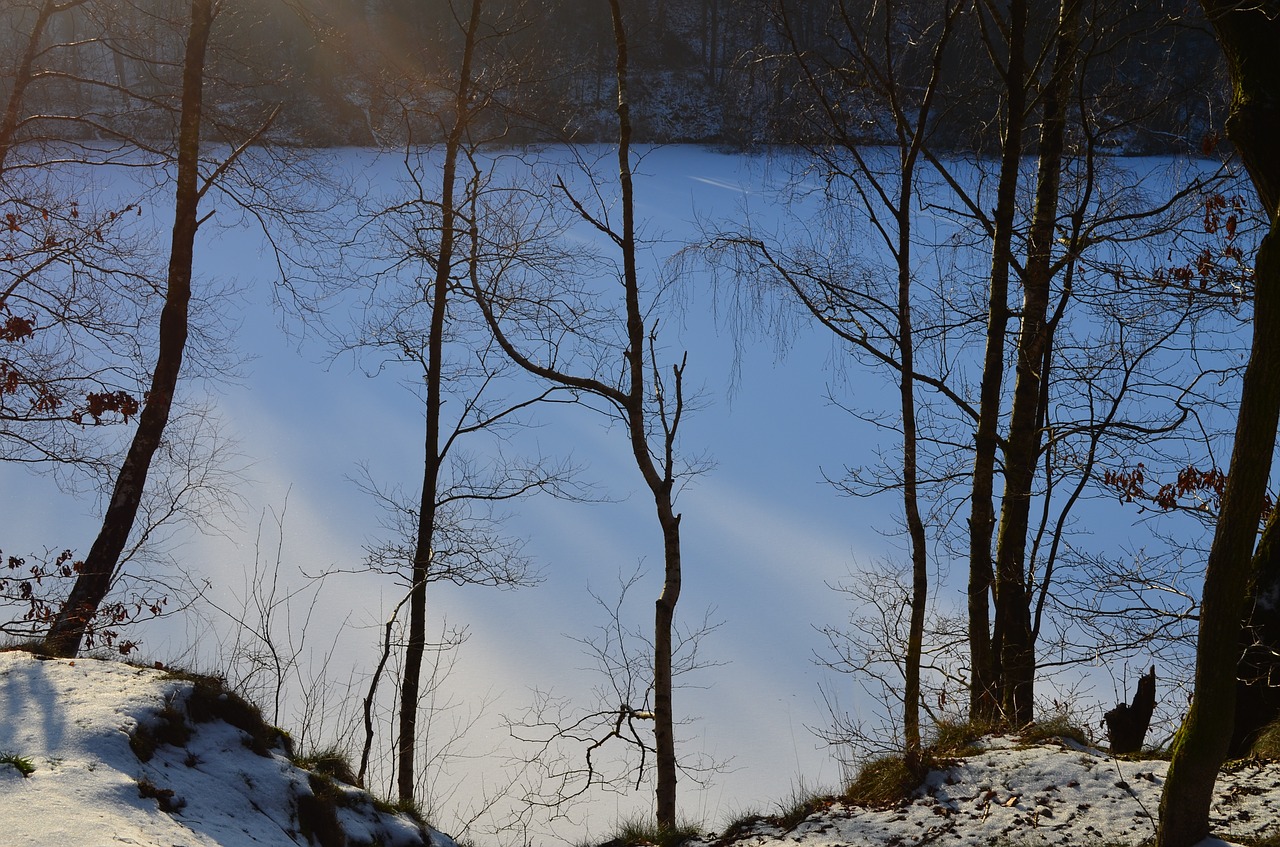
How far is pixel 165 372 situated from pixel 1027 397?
804 cm

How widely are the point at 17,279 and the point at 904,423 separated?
884 cm

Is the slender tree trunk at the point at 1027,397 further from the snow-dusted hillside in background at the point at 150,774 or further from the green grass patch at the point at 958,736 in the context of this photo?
the snow-dusted hillside in background at the point at 150,774

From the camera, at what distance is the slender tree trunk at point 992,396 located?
8383 millimetres

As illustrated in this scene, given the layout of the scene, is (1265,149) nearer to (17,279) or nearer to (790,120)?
(790,120)

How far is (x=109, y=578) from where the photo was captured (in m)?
8.55

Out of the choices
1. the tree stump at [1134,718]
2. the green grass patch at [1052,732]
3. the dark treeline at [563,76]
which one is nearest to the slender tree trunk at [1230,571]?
the dark treeline at [563,76]

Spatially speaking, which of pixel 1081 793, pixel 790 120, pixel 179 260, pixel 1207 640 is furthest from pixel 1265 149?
pixel 179 260

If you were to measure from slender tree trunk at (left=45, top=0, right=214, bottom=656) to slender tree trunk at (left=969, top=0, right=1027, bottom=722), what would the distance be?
24.5 feet

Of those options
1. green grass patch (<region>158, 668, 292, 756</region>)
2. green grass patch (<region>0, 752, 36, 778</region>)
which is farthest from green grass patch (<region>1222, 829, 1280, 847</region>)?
green grass patch (<region>0, 752, 36, 778</region>)

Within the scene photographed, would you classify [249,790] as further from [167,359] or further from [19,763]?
[167,359]

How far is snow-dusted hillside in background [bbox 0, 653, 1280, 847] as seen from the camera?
4.25 metres

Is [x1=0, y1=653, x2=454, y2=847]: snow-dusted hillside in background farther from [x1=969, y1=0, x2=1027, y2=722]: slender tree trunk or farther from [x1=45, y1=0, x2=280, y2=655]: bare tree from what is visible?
[x1=969, y1=0, x2=1027, y2=722]: slender tree trunk

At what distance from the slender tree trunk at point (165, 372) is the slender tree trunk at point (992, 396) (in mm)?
7461

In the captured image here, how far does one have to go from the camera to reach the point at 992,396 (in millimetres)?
8641
